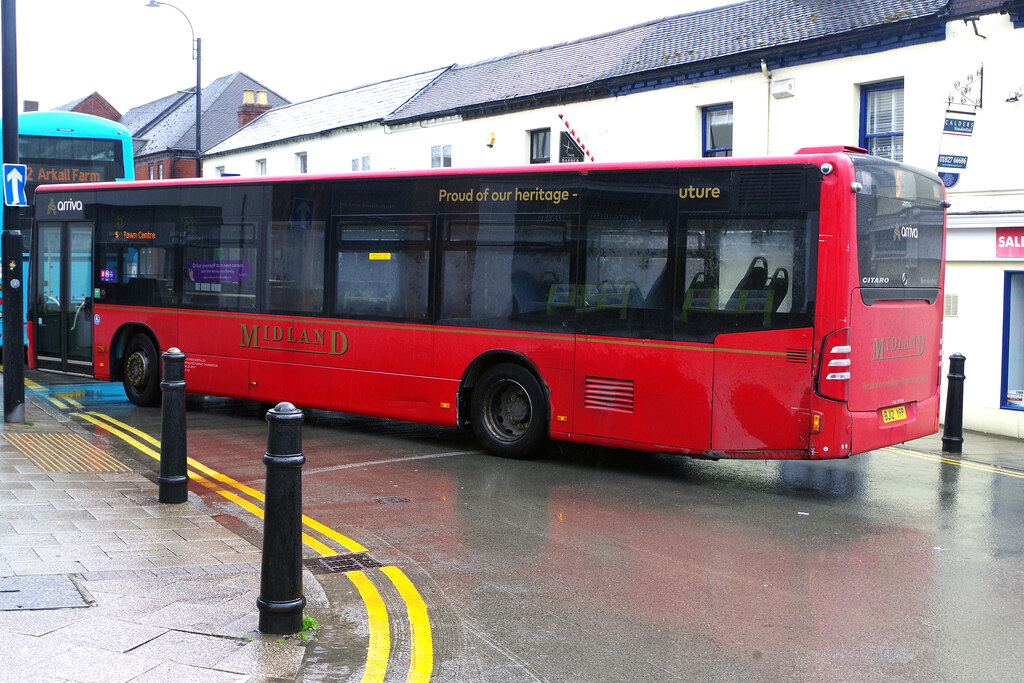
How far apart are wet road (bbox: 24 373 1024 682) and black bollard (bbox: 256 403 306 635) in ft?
0.84

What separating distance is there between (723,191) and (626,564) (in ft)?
13.0

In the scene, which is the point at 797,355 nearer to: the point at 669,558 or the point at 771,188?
the point at 771,188

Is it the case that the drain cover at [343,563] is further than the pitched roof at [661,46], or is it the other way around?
the pitched roof at [661,46]

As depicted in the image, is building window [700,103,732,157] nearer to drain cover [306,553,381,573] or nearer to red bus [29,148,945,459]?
red bus [29,148,945,459]

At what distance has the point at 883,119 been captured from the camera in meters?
15.7

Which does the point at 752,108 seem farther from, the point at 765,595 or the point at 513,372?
the point at 765,595

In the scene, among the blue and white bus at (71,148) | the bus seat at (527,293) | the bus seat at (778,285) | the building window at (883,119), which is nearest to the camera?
the bus seat at (778,285)

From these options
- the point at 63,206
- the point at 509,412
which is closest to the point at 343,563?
the point at 509,412

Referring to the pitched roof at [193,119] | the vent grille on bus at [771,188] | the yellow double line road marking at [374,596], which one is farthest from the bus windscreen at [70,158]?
the pitched roof at [193,119]

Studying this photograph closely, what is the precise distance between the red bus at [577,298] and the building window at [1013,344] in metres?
4.83

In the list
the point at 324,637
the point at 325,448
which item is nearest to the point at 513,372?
the point at 325,448

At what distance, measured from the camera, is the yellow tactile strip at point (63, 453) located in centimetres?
938

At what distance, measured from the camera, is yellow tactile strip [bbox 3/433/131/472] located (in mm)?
9383

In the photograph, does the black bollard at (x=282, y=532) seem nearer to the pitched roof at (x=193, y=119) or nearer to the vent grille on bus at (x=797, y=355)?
the vent grille on bus at (x=797, y=355)
